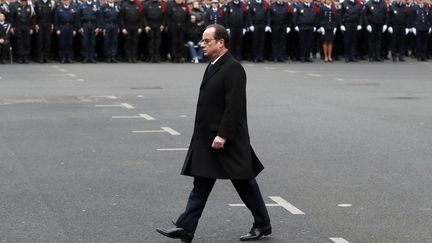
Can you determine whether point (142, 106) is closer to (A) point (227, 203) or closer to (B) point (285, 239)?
(A) point (227, 203)

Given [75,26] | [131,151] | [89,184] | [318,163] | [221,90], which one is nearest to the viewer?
[221,90]

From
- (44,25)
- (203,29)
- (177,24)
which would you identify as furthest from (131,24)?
(44,25)

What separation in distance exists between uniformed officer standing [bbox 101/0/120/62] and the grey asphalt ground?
373 inches

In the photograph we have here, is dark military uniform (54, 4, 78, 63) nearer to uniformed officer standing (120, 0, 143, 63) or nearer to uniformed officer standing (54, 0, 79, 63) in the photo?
uniformed officer standing (54, 0, 79, 63)

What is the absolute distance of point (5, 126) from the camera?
1723 cm

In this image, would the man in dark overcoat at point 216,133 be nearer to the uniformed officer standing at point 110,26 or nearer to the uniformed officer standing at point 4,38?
the uniformed officer standing at point 4,38

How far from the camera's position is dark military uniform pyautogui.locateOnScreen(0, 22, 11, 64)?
33.6 m

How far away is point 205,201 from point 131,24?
26.5 meters

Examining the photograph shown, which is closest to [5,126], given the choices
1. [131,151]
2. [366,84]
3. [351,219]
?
[131,151]

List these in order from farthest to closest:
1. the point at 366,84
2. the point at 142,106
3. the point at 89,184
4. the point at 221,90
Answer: the point at 366,84 → the point at 142,106 → the point at 89,184 → the point at 221,90

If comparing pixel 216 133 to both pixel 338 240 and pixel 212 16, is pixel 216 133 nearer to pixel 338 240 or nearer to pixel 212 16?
pixel 338 240

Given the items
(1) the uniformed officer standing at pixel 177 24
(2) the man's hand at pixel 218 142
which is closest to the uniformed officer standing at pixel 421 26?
(1) the uniformed officer standing at pixel 177 24

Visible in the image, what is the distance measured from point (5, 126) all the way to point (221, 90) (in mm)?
8804

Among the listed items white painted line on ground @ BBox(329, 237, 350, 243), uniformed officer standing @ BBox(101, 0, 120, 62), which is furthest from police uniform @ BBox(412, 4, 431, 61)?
white painted line on ground @ BBox(329, 237, 350, 243)
